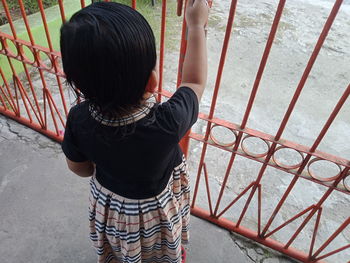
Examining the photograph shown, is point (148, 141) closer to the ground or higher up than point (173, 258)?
higher up

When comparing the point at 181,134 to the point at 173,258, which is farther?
the point at 173,258

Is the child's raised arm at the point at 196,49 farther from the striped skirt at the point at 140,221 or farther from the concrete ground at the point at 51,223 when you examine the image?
the concrete ground at the point at 51,223

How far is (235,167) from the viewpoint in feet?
8.46

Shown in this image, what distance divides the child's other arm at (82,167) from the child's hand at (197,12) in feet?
2.03

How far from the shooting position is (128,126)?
0.81 meters

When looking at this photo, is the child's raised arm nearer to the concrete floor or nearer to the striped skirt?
the striped skirt

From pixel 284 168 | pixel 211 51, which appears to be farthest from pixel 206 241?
pixel 211 51

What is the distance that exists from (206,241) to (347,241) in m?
1.03

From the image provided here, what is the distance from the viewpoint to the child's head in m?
0.63

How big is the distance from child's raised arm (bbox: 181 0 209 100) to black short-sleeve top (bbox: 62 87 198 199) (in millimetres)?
59

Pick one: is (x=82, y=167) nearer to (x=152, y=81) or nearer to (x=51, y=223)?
(x=152, y=81)

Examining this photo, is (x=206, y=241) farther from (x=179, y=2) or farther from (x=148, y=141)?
(x=179, y=2)

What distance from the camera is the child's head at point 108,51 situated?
0.63m

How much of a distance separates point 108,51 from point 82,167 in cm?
59
